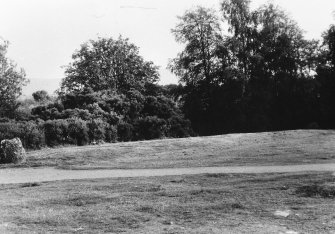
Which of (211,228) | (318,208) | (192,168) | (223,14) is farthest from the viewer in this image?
(223,14)

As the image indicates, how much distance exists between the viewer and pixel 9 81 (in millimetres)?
39469

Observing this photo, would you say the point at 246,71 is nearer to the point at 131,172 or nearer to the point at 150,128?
the point at 150,128

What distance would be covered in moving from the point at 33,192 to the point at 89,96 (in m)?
19.0

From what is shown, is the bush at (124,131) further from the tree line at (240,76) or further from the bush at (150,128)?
the tree line at (240,76)

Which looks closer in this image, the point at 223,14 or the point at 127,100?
the point at 127,100

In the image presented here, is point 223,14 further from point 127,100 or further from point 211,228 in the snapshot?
point 211,228

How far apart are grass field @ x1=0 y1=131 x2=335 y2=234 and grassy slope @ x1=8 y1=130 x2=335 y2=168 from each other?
A: 0.11 meters

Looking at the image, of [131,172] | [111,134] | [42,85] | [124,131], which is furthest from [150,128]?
[42,85]

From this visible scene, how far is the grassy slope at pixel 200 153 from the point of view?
51.0 ft

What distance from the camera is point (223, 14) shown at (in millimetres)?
44812

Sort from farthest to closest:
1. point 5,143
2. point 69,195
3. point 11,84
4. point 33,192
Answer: point 11,84
point 5,143
point 33,192
point 69,195

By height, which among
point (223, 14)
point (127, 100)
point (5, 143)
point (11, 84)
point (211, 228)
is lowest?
point (211, 228)

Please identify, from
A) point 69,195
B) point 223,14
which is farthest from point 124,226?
point 223,14

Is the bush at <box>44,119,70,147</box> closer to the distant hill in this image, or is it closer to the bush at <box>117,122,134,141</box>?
the bush at <box>117,122,134,141</box>
